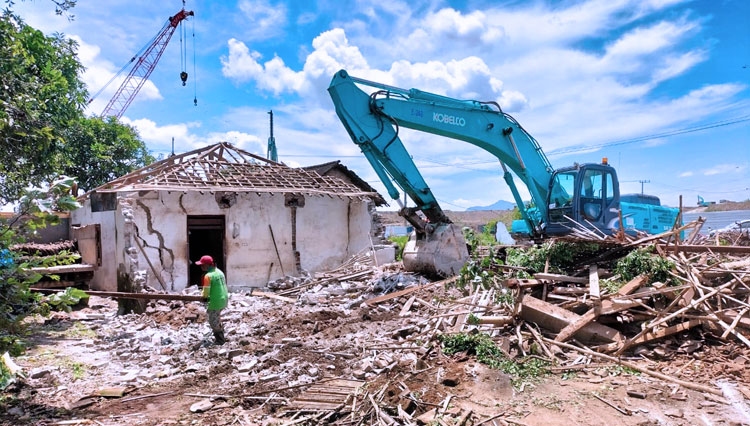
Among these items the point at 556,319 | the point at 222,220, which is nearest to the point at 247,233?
the point at 222,220

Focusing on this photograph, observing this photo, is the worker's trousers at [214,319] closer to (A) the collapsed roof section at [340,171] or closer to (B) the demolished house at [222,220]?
(B) the demolished house at [222,220]

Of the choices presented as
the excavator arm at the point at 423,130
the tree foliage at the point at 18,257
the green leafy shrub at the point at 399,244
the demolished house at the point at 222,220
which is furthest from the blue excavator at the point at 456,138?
the tree foliage at the point at 18,257

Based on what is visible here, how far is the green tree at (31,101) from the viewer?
4.87 meters

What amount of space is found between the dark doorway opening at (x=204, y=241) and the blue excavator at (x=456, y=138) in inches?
208

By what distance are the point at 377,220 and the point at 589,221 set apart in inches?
265

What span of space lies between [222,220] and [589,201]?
932cm

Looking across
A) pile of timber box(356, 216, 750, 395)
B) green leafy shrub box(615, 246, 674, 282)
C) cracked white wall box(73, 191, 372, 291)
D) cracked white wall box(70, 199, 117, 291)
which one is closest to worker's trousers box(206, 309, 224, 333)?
pile of timber box(356, 216, 750, 395)

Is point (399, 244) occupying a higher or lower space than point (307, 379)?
higher

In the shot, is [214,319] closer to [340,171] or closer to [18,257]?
[18,257]

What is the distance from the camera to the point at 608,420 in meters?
3.98

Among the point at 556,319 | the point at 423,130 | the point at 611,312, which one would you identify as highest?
the point at 423,130

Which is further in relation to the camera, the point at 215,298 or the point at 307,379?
the point at 215,298

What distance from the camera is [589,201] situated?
1005 cm

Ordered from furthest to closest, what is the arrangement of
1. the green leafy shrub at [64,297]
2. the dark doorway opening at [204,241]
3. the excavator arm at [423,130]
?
the dark doorway opening at [204,241], the excavator arm at [423,130], the green leafy shrub at [64,297]
